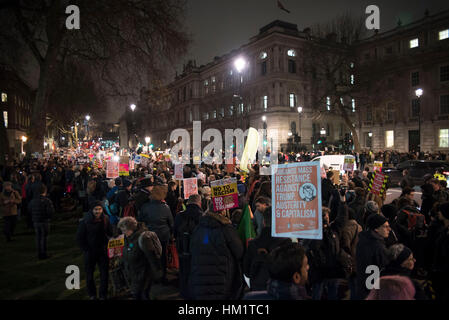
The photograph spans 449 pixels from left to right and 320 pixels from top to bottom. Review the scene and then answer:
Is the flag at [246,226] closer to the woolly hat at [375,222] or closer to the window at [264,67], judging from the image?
the woolly hat at [375,222]

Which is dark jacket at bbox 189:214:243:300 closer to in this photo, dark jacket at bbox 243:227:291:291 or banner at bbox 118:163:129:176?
dark jacket at bbox 243:227:291:291

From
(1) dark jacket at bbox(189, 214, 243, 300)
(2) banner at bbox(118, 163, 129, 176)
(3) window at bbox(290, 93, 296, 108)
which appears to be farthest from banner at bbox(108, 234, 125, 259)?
(3) window at bbox(290, 93, 296, 108)

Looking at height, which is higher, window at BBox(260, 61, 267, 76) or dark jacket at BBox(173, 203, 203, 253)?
window at BBox(260, 61, 267, 76)

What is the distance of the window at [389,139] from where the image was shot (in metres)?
44.7

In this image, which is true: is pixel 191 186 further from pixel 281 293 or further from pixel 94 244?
pixel 281 293

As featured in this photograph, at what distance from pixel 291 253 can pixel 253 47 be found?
54592 millimetres

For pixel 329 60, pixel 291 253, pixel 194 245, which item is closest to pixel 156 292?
pixel 194 245

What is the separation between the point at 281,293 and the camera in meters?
2.29

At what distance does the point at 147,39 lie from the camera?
15375mm

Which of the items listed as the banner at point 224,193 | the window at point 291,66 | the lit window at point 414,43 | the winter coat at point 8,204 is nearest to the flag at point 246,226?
the banner at point 224,193

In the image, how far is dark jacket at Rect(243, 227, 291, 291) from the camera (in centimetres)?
354

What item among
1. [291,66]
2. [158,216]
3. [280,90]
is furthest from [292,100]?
[158,216]

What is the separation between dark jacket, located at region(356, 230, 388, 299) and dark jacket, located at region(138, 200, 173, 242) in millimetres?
3087

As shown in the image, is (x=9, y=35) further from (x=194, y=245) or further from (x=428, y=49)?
(x=428, y=49)
